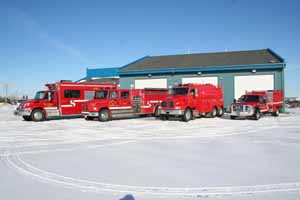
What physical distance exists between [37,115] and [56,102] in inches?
63.1

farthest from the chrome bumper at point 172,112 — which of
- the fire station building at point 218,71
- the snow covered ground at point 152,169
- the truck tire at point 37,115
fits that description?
the fire station building at point 218,71

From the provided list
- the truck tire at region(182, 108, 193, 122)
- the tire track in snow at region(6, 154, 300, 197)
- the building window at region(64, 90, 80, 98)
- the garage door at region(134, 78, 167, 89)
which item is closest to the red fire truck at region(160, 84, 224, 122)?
the truck tire at region(182, 108, 193, 122)

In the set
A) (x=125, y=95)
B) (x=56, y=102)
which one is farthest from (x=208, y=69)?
(x=56, y=102)

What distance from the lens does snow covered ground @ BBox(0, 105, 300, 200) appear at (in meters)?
5.04

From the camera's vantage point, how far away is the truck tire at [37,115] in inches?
773

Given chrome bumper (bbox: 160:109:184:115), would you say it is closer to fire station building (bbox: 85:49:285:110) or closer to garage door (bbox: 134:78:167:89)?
fire station building (bbox: 85:49:285:110)

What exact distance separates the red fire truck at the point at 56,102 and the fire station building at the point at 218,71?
35.9 ft

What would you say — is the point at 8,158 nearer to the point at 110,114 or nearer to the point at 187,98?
the point at 110,114

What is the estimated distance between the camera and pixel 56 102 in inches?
804

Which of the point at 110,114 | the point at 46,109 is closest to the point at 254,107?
the point at 110,114

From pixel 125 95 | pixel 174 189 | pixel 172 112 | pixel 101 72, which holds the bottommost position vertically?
pixel 174 189

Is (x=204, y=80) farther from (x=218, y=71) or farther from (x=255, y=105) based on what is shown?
(x=255, y=105)

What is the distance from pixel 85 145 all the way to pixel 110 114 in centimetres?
980

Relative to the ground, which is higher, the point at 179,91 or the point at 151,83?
the point at 151,83
